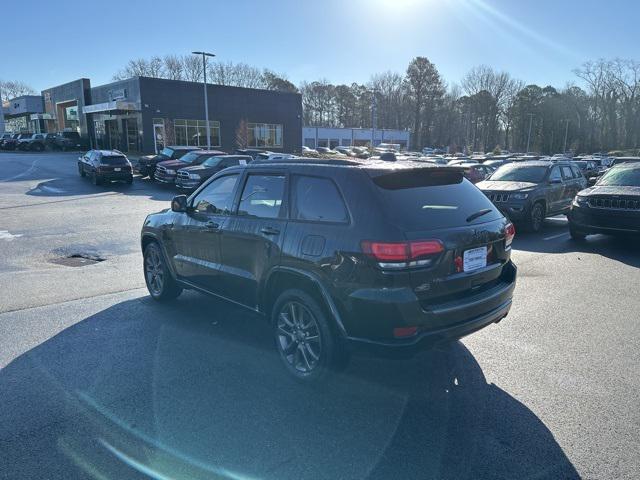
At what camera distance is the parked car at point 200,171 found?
19297 millimetres

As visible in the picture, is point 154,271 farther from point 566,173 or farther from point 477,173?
point 477,173

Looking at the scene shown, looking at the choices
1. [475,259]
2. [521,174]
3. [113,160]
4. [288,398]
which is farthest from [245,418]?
[113,160]

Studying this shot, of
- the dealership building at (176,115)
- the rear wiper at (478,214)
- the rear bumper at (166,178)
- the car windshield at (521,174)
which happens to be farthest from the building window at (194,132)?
the rear wiper at (478,214)

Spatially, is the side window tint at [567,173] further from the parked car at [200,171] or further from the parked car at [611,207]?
the parked car at [200,171]

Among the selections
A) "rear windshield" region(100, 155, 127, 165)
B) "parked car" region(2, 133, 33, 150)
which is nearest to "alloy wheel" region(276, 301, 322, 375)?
"rear windshield" region(100, 155, 127, 165)

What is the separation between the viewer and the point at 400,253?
10.7 ft

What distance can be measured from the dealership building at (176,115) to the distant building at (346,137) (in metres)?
34.2

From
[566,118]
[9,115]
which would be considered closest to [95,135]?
[9,115]

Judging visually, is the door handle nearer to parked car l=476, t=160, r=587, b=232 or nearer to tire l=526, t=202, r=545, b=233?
parked car l=476, t=160, r=587, b=232

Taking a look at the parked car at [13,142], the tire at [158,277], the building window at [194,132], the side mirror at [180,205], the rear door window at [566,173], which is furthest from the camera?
the parked car at [13,142]

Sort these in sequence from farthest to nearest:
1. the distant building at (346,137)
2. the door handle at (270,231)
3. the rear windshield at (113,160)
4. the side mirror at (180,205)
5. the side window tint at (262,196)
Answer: the distant building at (346,137), the rear windshield at (113,160), the side mirror at (180,205), the side window tint at (262,196), the door handle at (270,231)

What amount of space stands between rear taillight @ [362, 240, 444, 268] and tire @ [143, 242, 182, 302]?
10.9 feet

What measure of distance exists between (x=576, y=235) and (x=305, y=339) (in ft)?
28.1

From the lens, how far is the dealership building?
135 feet
